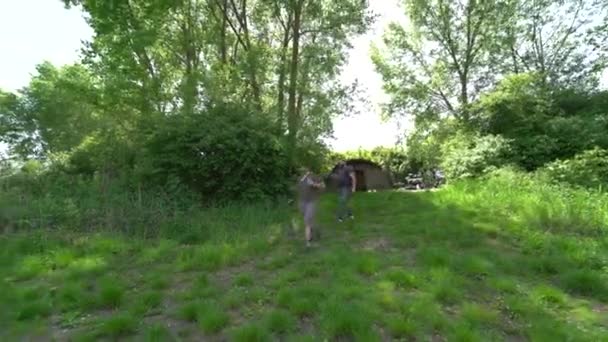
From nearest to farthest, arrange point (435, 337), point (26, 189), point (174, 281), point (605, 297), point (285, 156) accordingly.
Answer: point (435, 337), point (605, 297), point (174, 281), point (26, 189), point (285, 156)

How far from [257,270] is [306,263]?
838 millimetres

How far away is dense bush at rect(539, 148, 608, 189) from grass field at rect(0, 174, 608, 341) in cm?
191

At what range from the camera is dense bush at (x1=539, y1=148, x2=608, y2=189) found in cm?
1233

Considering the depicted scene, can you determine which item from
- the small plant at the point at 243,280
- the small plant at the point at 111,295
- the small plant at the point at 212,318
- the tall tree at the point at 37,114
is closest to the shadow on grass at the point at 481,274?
the small plant at the point at 243,280

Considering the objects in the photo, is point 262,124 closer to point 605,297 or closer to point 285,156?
point 285,156

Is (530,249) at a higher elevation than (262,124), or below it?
below

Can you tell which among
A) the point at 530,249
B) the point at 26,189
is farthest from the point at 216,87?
the point at 530,249

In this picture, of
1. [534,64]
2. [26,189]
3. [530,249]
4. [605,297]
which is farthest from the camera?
[534,64]

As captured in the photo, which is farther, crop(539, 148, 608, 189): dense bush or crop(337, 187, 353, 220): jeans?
crop(539, 148, 608, 189): dense bush

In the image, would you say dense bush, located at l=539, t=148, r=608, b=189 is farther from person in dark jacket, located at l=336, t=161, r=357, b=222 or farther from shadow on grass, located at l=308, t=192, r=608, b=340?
person in dark jacket, located at l=336, t=161, r=357, b=222

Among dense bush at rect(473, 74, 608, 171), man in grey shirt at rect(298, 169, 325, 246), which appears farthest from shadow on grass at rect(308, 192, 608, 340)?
dense bush at rect(473, 74, 608, 171)

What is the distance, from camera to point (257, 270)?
749 cm

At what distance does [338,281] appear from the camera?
6660 millimetres

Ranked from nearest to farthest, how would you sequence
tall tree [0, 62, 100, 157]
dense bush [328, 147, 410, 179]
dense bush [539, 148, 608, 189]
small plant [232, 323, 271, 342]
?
small plant [232, 323, 271, 342] → dense bush [539, 148, 608, 189] → tall tree [0, 62, 100, 157] → dense bush [328, 147, 410, 179]
